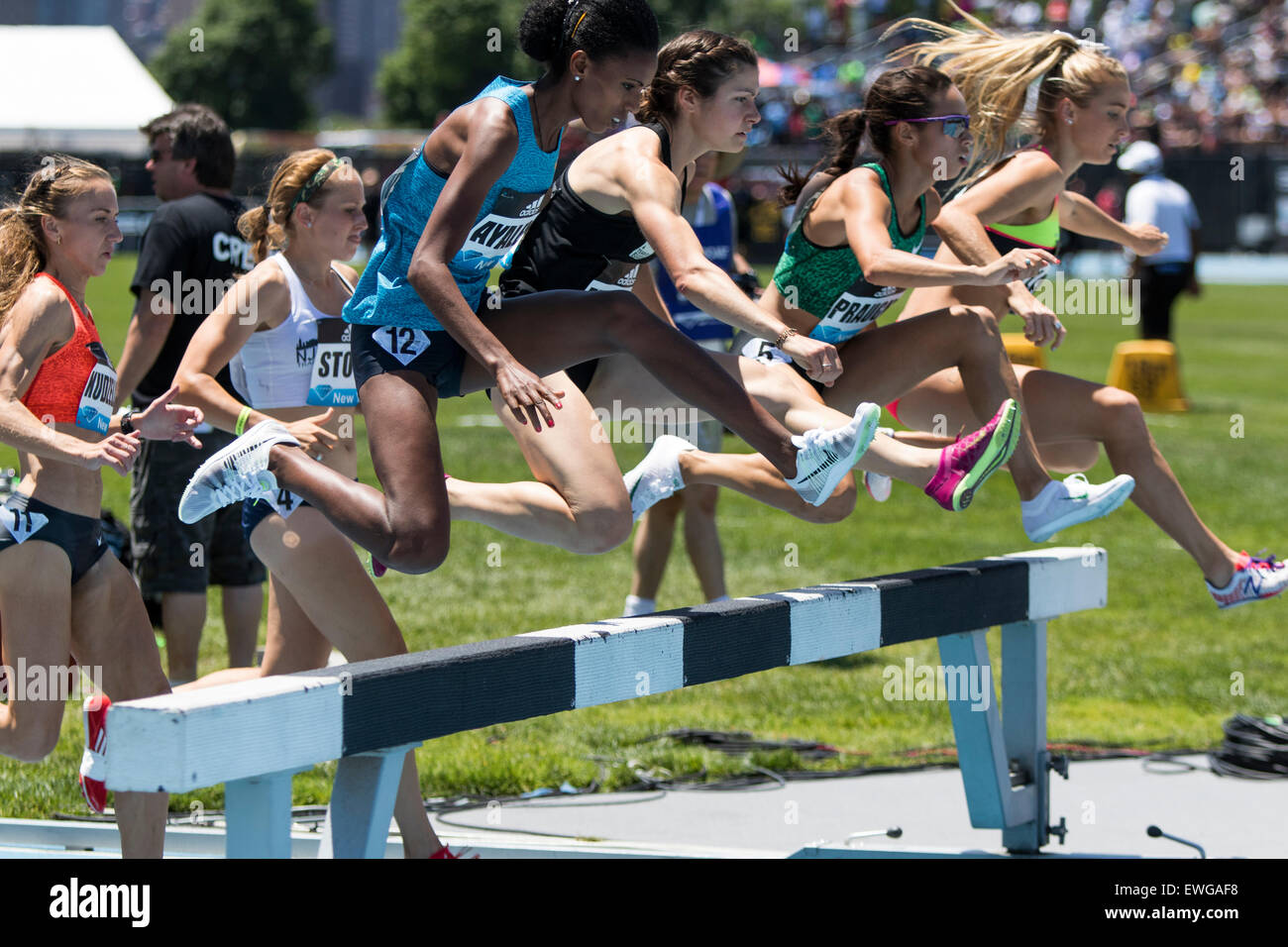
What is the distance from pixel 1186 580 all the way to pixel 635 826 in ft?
19.5

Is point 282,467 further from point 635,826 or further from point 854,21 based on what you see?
point 854,21

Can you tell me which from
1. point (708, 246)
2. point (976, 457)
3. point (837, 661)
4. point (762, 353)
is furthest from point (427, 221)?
point (837, 661)

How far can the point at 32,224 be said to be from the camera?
4.57 metres

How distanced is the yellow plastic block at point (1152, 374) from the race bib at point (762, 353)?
488 inches

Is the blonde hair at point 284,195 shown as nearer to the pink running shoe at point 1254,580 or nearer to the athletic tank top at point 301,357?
the athletic tank top at point 301,357

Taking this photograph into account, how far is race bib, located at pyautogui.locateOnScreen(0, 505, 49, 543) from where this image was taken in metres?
4.38

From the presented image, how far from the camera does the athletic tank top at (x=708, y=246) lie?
323 inches

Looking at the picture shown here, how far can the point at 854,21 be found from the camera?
63625 millimetres

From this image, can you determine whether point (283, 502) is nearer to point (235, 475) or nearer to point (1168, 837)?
point (235, 475)

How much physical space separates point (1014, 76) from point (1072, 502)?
1640mm

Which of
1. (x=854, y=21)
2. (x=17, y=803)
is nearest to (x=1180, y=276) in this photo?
(x=17, y=803)
